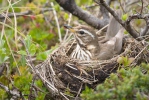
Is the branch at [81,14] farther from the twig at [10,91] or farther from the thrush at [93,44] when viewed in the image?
the twig at [10,91]

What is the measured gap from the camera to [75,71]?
550cm

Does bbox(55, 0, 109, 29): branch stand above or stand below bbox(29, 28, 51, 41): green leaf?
above

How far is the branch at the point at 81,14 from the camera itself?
6.00 m

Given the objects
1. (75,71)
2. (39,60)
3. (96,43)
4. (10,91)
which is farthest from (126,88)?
(39,60)

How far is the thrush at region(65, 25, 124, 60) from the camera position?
20.3 ft

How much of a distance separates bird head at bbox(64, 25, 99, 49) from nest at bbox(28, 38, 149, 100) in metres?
0.55

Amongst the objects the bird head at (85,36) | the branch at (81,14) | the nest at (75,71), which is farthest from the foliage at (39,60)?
the branch at (81,14)

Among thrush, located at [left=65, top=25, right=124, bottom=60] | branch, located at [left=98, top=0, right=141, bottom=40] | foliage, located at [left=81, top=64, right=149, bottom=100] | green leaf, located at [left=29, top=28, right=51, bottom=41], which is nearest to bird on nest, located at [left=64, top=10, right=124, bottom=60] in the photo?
thrush, located at [left=65, top=25, right=124, bottom=60]

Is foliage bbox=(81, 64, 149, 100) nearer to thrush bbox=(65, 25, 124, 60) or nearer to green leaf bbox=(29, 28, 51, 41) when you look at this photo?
thrush bbox=(65, 25, 124, 60)

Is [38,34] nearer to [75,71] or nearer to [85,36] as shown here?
[85,36]

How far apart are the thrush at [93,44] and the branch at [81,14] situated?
166 mm

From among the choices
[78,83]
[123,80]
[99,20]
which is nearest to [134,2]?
[99,20]

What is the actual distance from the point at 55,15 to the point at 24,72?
1.84 metres

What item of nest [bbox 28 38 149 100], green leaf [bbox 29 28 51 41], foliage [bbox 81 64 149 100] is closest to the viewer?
foliage [bbox 81 64 149 100]
